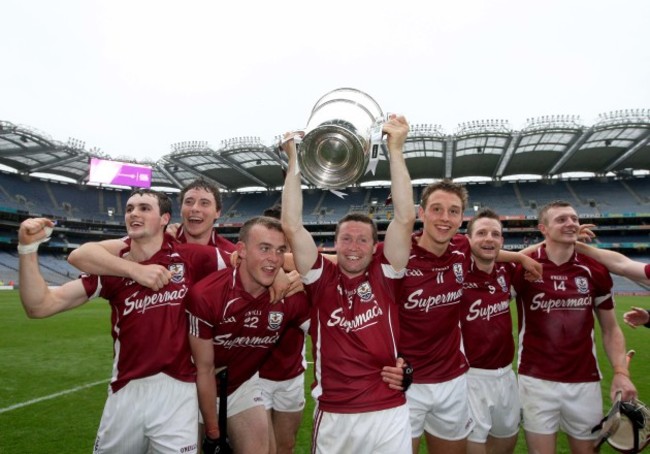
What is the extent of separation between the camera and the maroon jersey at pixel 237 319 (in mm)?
3080

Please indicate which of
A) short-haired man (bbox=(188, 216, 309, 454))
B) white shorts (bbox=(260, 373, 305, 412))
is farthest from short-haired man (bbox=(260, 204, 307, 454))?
short-haired man (bbox=(188, 216, 309, 454))

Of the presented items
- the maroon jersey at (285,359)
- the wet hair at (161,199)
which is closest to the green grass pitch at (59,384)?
the maroon jersey at (285,359)

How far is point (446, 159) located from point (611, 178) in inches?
824

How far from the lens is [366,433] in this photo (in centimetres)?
265

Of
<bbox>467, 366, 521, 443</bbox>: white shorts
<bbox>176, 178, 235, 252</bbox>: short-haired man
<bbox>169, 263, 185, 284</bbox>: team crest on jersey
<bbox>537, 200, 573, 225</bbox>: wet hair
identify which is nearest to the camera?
<bbox>169, 263, 185, 284</bbox>: team crest on jersey

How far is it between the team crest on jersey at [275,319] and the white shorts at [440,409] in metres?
1.11

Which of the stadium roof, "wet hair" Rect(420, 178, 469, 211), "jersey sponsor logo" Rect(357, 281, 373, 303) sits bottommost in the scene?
"jersey sponsor logo" Rect(357, 281, 373, 303)

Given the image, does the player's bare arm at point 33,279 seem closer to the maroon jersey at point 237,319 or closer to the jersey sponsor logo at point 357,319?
the maroon jersey at point 237,319

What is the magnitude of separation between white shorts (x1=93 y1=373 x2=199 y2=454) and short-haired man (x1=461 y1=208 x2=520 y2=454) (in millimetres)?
2266

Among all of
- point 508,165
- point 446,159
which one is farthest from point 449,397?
point 508,165

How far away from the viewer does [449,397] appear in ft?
10.9

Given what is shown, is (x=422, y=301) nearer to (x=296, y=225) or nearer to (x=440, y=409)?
(x=440, y=409)

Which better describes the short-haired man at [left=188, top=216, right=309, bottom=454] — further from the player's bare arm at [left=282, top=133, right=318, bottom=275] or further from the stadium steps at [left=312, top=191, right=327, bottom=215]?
the stadium steps at [left=312, top=191, right=327, bottom=215]

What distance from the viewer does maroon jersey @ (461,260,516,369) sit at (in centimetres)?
379
